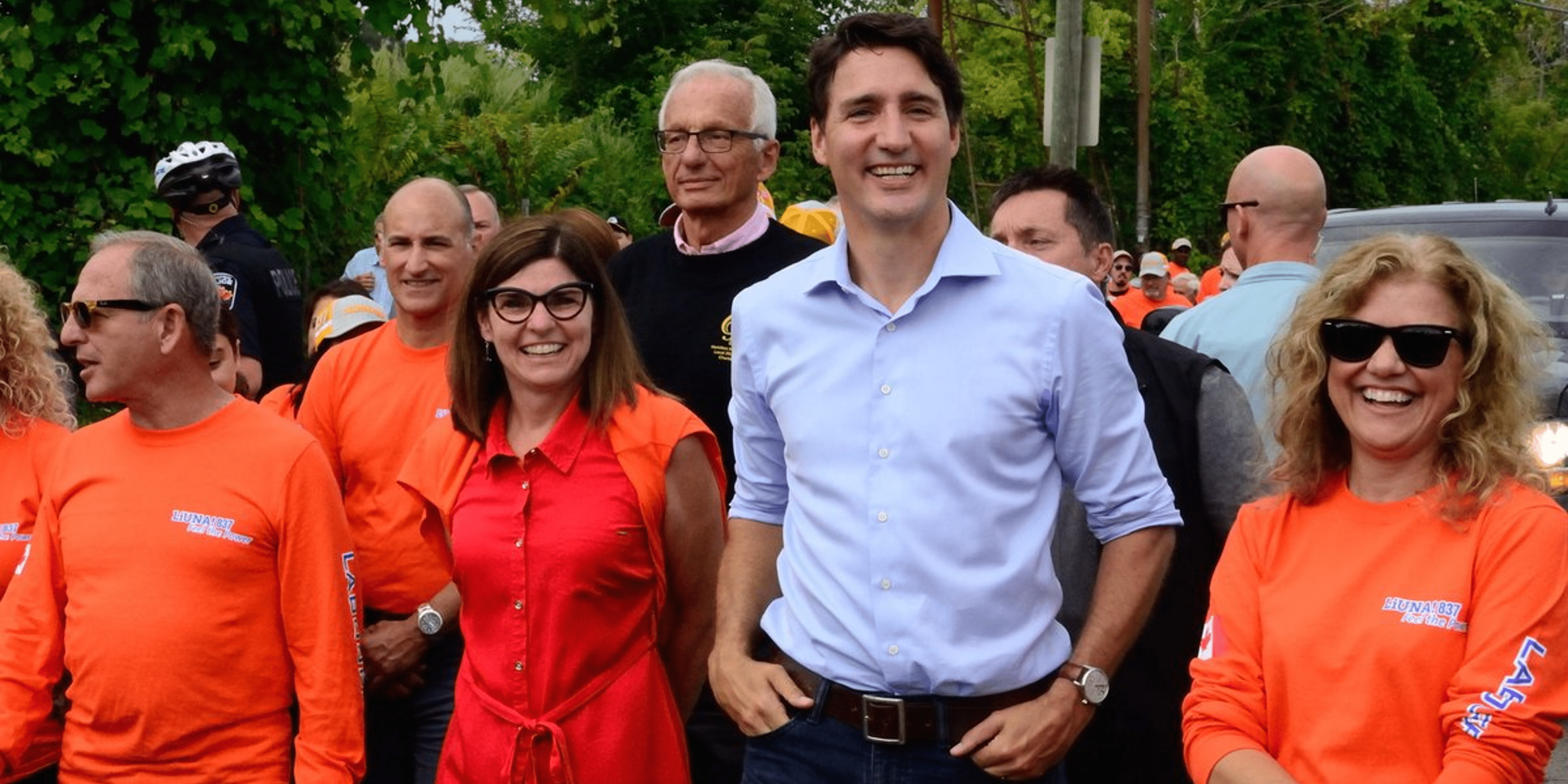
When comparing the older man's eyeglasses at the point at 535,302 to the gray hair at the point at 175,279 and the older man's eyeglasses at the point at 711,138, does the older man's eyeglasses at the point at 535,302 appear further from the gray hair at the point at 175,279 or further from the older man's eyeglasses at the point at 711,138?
the older man's eyeglasses at the point at 711,138

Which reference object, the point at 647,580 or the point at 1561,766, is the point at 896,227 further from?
the point at 1561,766

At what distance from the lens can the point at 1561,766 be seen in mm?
7324

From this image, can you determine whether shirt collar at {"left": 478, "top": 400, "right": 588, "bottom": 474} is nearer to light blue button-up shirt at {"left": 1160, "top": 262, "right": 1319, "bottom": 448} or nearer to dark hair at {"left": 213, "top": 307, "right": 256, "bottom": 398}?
dark hair at {"left": 213, "top": 307, "right": 256, "bottom": 398}

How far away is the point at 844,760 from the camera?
11.1 ft

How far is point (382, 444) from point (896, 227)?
2.02 metres

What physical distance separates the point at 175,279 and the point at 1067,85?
11.7 m

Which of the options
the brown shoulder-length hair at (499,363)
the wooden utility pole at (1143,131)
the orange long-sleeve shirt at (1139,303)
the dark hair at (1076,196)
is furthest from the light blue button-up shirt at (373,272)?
the wooden utility pole at (1143,131)

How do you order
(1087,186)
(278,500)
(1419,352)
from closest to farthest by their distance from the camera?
(1419,352), (278,500), (1087,186)

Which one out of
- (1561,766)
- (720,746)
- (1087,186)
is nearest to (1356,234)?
(1561,766)

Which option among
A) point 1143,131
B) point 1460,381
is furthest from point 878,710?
point 1143,131

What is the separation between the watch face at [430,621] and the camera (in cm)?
472

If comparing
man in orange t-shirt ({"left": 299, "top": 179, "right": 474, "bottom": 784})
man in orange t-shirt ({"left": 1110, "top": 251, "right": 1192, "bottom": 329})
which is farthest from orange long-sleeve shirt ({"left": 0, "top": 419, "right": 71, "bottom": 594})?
man in orange t-shirt ({"left": 1110, "top": 251, "right": 1192, "bottom": 329})

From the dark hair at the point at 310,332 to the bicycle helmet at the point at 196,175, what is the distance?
555 mm

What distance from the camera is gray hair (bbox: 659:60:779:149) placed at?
5.51 meters
